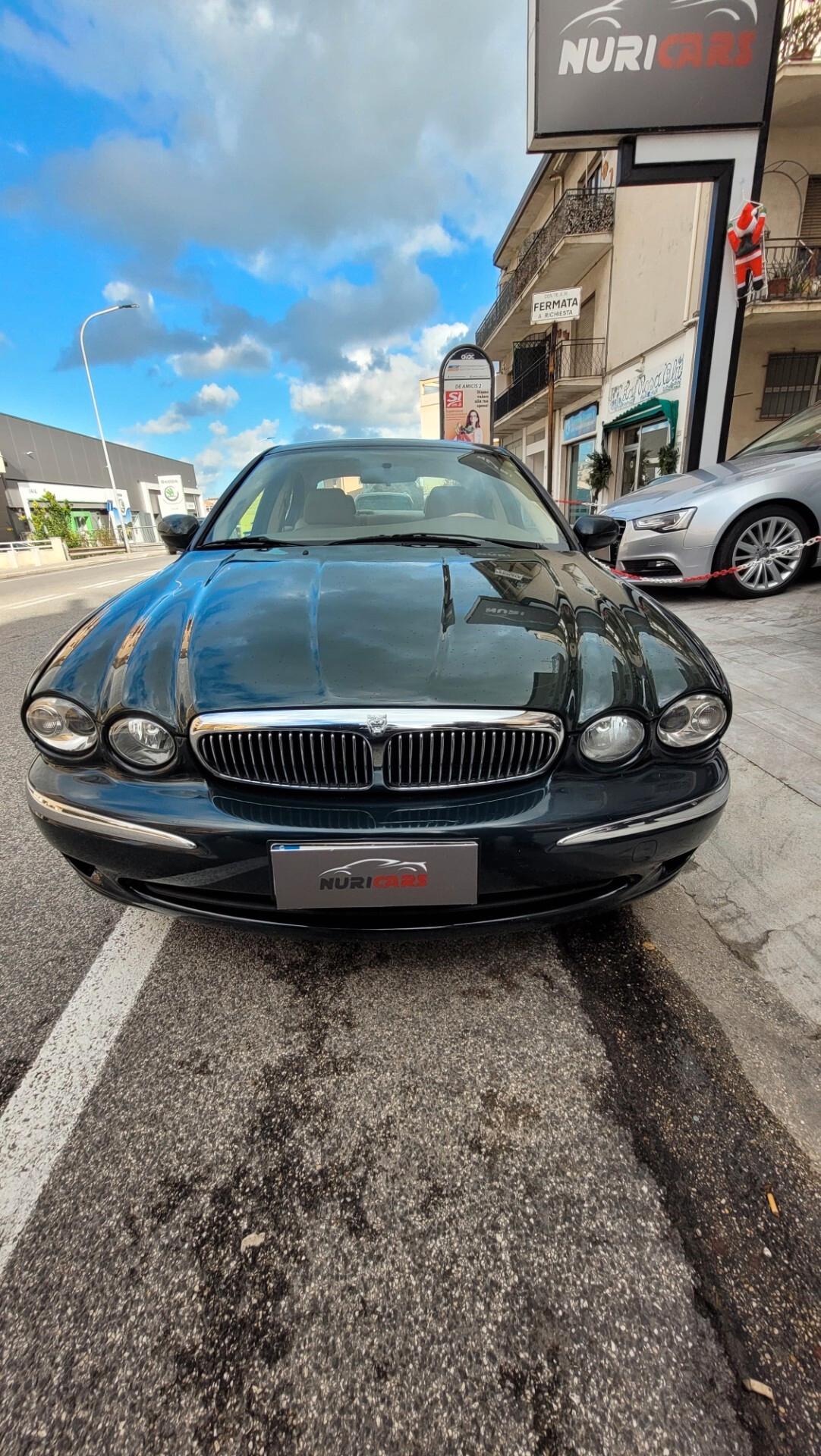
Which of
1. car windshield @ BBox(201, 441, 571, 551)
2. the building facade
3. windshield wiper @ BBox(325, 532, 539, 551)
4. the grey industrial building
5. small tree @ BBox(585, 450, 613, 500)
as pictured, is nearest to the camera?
windshield wiper @ BBox(325, 532, 539, 551)

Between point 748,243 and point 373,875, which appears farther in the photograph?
point 748,243

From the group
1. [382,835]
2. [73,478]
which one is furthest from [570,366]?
[73,478]

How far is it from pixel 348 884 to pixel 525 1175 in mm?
626

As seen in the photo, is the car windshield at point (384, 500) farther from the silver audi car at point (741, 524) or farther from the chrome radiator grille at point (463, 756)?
the silver audi car at point (741, 524)

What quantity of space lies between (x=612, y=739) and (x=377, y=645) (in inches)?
23.2

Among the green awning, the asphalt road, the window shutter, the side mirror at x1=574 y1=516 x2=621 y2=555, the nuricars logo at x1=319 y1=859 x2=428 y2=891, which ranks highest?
the window shutter

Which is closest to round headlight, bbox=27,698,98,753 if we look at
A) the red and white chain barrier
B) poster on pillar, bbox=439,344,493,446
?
the red and white chain barrier

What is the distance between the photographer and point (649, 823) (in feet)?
4.67

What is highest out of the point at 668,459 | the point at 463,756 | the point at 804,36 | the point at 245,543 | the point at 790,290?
the point at 804,36

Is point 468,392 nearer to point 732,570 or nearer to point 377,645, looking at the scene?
point 732,570

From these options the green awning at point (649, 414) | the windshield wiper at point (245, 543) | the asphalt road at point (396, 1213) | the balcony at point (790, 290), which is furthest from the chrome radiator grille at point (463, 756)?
the green awning at point (649, 414)

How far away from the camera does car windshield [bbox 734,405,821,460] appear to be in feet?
18.1

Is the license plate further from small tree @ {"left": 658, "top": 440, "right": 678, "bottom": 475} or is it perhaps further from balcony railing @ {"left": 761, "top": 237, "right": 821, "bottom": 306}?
balcony railing @ {"left": 761, "top": 237, "right": 821, "bottom": 306}

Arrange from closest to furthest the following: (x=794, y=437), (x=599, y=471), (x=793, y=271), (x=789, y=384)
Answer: (x=794, y=437) → (x=793, y=271) → (x=789, y=384) → (x=599, y=471)
